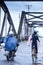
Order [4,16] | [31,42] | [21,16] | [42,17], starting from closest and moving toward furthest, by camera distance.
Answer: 1. [31,42]
2. [4,16]
3. [21,16]
4. [42,17]

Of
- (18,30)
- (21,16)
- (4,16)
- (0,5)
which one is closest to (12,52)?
(0,5)

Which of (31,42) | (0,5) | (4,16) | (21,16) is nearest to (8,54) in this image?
(31,42)

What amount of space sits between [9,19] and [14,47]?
818 inches

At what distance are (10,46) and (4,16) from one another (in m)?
19.4

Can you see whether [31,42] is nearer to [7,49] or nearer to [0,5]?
[7,49]

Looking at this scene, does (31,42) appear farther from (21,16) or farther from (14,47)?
(21,16)

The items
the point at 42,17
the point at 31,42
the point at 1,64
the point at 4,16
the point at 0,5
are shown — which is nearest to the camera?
the point at 1,64

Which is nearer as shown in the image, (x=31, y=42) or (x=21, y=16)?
(x=31, y=42)

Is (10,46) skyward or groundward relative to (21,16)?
groundward

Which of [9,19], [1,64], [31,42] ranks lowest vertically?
[1,64]

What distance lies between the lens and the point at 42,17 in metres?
58.8

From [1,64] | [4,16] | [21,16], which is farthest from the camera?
[21,16]

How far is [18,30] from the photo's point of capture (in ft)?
127

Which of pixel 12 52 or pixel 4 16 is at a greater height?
pixel 4 16
